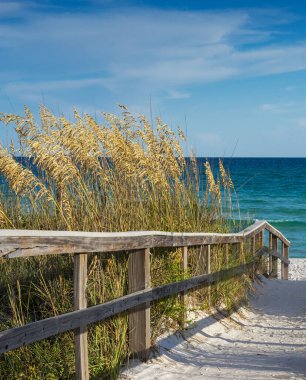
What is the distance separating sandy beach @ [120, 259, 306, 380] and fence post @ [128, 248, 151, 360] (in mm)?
124

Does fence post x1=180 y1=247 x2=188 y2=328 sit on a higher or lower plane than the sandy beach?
higher

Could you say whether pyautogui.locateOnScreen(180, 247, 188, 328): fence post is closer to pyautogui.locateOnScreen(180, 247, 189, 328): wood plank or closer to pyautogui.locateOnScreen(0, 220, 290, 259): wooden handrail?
pyautogui.locateOnScreen(180, 247, 189, 328): wood plank

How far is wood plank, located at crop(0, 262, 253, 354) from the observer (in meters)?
3.27

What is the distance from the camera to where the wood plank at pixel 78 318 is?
327cm

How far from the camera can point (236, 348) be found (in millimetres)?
5949

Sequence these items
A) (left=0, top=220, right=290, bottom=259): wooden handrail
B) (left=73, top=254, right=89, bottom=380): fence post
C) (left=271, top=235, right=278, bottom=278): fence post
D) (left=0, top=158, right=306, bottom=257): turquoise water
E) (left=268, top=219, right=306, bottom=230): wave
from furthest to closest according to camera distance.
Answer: (left=268, top=219, right=306, bottom=230): wave
(left=0, top=158, right=306, bottom=257): turquoise water
(left=271, top=235, right=278, bottom=278): fence post
(left=73, top=254, right=89, bottom=380): fence post
(left=0, top=220, right=290, bottom=259): wooden handrail

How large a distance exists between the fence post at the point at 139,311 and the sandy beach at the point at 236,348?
124 millimetres

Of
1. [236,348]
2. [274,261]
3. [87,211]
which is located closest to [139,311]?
[87,211]

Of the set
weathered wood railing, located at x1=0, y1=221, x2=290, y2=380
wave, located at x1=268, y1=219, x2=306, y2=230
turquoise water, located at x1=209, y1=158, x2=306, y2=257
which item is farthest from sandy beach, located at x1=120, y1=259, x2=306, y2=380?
wave, located at x1=268, y1=219, x2=306, y2=230

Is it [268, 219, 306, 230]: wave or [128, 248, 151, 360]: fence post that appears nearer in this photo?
[128, 248, 151, 360]: fence post

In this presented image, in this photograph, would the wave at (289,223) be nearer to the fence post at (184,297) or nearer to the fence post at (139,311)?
the fence post at (184,297)

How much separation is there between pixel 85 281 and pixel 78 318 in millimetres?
244

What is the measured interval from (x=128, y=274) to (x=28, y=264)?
2.75 feet

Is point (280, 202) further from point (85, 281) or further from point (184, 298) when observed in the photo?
point (85, 281)
